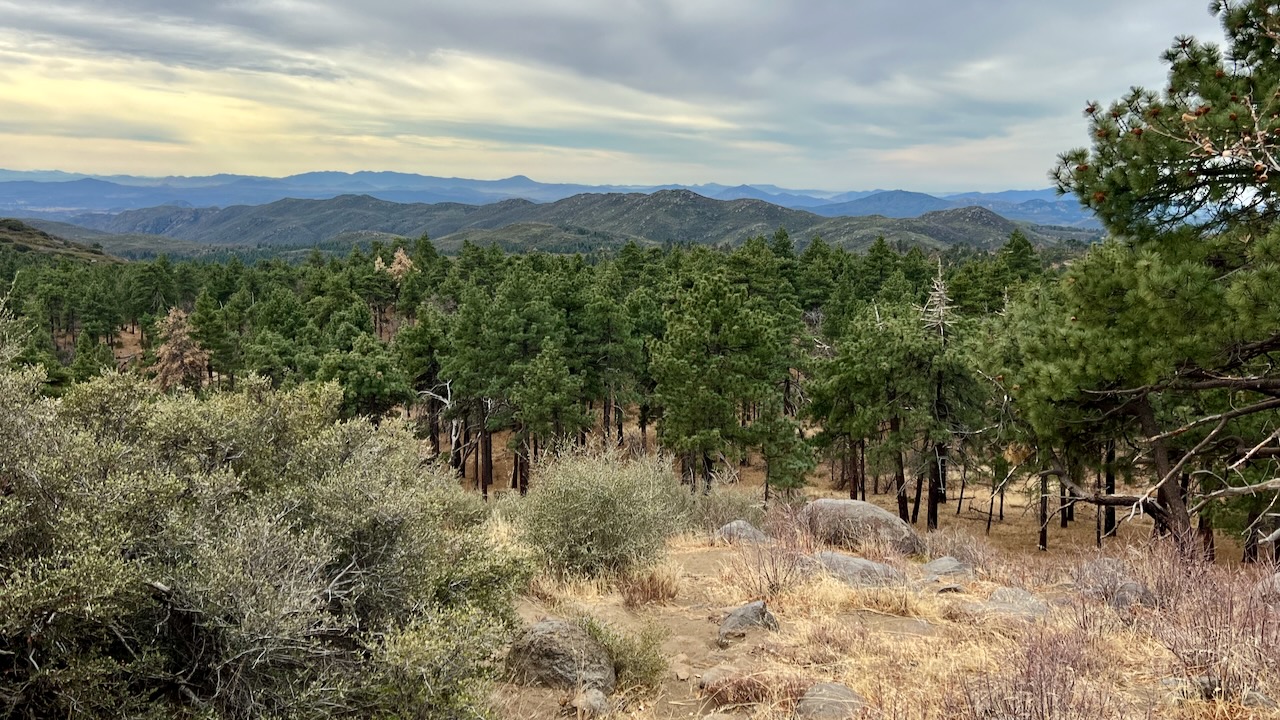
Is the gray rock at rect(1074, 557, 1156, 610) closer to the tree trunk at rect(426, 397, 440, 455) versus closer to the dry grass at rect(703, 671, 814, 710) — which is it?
the dry grass at rect(703, 671, 814, 710)

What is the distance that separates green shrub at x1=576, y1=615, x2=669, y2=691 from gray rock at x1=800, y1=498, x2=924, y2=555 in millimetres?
6252

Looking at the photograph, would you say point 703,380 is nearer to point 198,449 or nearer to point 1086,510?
point 198,449

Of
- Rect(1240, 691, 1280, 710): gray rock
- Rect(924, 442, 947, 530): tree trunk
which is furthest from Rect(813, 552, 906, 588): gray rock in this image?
Rect(924, 442, 947, 530): tree trunk

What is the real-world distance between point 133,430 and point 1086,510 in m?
37.5

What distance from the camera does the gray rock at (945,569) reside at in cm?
873

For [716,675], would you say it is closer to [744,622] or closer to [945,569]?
[744,622]

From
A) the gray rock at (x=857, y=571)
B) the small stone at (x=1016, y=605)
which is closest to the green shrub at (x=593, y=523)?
the gray rock at (x=857, y=571)

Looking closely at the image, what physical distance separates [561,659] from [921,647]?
2817mm

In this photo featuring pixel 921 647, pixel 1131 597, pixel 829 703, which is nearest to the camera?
pixel 829 703

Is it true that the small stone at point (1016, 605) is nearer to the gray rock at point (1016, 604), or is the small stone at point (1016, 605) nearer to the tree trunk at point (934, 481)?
the gray rock at point (1016, 604)

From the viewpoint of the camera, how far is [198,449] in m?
4.79

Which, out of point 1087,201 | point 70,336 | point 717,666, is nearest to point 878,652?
point 717,666

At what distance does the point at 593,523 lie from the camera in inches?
328

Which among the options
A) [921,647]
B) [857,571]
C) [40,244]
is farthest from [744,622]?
[40,244]
